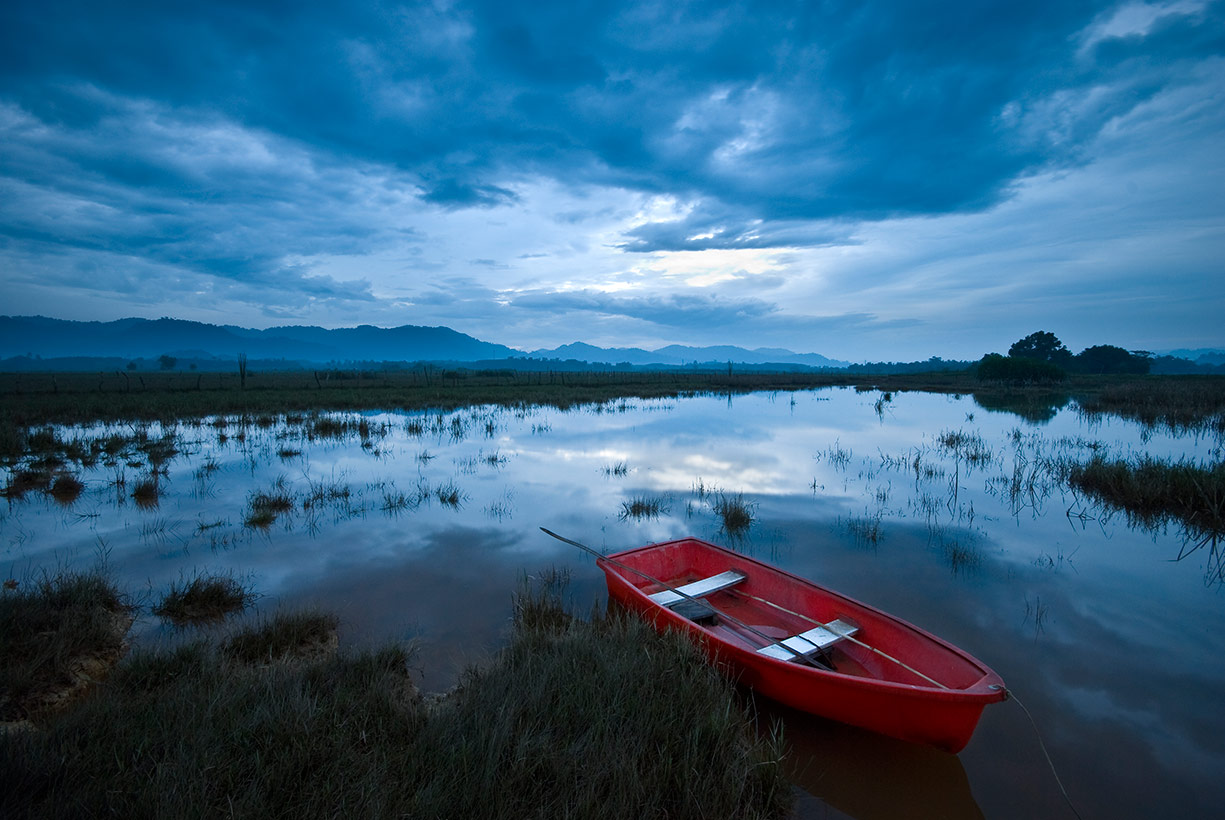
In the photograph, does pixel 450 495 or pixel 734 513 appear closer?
pixel 734 513

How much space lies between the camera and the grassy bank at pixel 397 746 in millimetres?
2818

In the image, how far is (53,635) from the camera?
15.9 feet

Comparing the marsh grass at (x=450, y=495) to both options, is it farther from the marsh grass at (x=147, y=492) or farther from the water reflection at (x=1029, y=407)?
the water reflection at (x=1029, y=407)

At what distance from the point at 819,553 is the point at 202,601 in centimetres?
909

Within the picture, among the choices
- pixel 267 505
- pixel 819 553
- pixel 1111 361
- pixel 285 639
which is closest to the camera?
pixel 285 639

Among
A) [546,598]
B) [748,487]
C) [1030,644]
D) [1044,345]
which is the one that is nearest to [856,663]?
[1030,644]

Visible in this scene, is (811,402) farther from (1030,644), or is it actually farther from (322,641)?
(322,641)

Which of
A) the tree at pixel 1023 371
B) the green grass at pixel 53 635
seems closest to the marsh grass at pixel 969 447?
the green grass at pixel 53 635

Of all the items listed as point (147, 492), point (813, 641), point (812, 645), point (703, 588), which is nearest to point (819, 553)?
point (703, 588)

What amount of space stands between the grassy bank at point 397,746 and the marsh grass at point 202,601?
2049 mm

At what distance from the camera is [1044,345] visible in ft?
281

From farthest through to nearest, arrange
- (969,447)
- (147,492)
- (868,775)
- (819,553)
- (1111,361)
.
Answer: (1111,361)
(969,447)
(147,492)
(819,553)
(868,775)

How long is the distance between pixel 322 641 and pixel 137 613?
268cm

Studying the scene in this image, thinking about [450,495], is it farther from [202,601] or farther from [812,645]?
[812,645]
